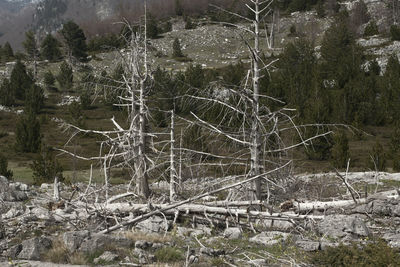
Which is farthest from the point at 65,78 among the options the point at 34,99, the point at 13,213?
the point at 13,213

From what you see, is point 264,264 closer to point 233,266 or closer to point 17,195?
point 233,266

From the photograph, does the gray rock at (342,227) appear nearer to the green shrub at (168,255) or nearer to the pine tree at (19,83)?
the green shrub at (168,255)

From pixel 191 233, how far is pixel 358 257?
119 inches

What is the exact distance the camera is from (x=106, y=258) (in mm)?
6066

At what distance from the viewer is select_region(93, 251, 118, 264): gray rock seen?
6027 millimetres

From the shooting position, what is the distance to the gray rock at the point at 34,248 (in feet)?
20.4

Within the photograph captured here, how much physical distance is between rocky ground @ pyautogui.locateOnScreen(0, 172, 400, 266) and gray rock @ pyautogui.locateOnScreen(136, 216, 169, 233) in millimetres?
19

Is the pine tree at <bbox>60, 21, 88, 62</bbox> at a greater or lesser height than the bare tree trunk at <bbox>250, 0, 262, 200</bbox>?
greater

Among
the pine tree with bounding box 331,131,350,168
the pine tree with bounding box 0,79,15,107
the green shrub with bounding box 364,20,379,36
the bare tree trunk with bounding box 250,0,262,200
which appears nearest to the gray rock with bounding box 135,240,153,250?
the bare tree trunk with bounding box 250,0,262,200

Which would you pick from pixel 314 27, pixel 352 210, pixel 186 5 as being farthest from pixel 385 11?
pixel 352 210

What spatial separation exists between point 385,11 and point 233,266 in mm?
77117

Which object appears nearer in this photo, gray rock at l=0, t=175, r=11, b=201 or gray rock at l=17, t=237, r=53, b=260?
gray rock at l=17, t=237, r=53, b=260

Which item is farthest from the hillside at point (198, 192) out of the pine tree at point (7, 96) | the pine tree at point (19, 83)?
the pine tree at point (19, 83)

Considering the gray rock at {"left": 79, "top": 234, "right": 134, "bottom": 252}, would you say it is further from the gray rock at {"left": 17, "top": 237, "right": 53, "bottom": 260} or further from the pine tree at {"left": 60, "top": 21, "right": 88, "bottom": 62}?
the pine tree at {"left": 60, "top": 21, "right": 88, "bottom": 62}
